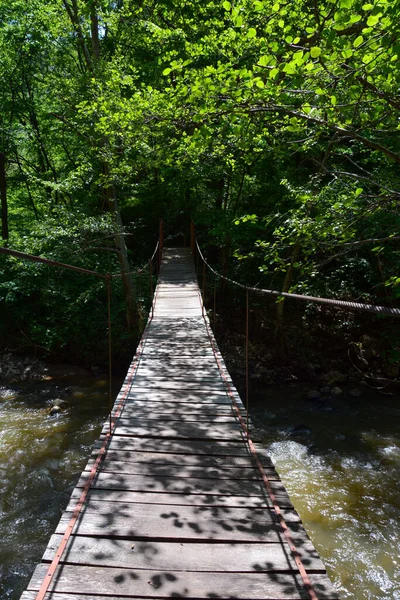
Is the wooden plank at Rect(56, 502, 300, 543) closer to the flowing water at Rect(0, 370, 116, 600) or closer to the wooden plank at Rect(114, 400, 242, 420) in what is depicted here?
the wooden plank at Rect(114, 400, 242, 420)

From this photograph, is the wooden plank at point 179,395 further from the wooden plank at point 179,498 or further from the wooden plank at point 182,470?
the wooden plank at point 179,498

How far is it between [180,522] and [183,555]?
0.19 meters

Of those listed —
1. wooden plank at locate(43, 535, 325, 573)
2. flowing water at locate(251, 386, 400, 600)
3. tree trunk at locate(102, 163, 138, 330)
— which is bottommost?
flowing water at locate(251, 386, 400, 600)

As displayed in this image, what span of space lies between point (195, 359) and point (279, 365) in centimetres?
397

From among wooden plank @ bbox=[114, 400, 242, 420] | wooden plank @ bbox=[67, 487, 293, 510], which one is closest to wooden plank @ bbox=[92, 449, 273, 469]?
wooden plank @ bbox=[67, 487, 293, 510]

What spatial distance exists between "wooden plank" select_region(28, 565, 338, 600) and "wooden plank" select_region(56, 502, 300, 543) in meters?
0.18

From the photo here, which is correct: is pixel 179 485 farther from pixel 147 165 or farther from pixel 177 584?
pixel 147 165

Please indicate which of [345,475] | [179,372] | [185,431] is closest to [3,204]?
[179,372]

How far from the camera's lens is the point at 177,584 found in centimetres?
143

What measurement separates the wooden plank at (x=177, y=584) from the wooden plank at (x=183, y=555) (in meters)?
0.03

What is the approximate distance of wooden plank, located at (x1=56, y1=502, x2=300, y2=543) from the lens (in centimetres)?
168

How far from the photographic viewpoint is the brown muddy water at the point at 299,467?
329cm

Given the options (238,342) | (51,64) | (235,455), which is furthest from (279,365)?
(51,64)

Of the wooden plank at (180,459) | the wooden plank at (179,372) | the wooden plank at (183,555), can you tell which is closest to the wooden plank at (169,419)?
the wooden plank at (180,459)
